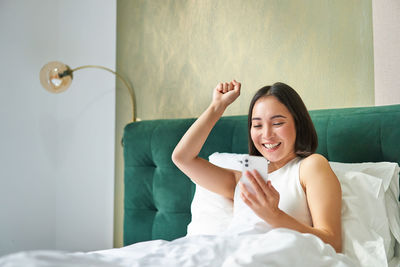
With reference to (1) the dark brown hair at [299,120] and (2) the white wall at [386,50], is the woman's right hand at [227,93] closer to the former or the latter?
(1) the dark brown hair at [299,120]

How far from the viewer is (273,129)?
4.65 feet

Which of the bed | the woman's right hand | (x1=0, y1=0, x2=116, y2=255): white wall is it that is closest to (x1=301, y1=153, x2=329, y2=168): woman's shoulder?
the bed

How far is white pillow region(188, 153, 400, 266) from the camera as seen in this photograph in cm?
126

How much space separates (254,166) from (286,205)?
26cm

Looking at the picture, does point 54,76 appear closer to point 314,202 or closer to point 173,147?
point 173,147

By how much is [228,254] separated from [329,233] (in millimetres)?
364

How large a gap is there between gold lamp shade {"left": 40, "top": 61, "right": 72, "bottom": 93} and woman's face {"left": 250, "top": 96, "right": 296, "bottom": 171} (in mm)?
1325

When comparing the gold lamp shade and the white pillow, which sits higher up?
the gold lamp shade

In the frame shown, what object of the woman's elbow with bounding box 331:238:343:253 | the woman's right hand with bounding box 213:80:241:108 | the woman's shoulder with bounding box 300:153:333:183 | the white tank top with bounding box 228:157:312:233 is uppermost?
the woman's right hand with bounding box 213:80:241:108

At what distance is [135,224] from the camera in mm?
2135

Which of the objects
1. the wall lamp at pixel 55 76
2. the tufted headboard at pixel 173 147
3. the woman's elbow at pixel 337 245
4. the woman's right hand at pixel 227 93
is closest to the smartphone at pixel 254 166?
the woman's elbow at pixel 337 245

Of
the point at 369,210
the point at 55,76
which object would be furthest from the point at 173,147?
the point at 369,210

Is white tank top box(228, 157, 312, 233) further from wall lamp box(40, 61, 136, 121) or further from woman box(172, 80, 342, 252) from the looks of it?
wall lamp box(40, 61, 136, 121)

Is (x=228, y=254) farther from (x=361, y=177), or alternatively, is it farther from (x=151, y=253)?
(x=361, y=177)
